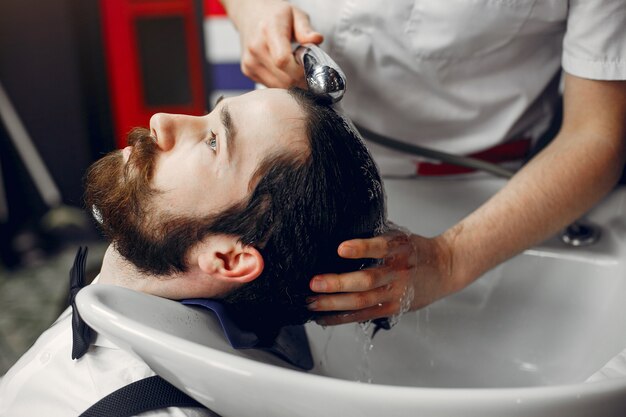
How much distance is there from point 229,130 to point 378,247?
237 millimetres

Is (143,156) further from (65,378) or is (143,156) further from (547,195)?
(547,195)

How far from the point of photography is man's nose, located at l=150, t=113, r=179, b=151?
0.85 meters

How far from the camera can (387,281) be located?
87 cm

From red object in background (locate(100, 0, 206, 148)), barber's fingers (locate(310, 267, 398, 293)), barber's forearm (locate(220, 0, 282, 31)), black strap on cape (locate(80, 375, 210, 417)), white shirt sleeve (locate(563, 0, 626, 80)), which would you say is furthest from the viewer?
red object in background (locate(100, 0, 206, 148))

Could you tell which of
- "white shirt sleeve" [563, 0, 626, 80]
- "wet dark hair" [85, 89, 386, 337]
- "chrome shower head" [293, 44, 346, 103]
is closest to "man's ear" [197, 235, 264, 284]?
"wet dark hair" [85, 89, 386, 337]

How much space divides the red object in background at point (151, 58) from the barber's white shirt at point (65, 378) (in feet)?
4.43

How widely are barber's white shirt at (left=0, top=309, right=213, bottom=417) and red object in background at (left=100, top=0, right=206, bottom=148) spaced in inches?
53.1

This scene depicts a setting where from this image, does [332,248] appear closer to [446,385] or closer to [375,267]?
[375,267]

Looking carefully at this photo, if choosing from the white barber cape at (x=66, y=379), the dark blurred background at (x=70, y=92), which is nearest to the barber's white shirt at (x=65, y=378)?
the white barber cape at (x=66, y=379)

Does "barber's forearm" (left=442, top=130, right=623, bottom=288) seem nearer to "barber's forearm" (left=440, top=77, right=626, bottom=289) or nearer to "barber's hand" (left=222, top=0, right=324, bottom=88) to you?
"barber's forearm" (left=440, top=77, right=626, bottom=289)

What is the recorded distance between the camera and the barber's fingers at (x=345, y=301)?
2.77 ft

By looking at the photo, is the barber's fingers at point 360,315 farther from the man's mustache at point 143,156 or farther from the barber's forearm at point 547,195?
the man's mustache at point 143,156

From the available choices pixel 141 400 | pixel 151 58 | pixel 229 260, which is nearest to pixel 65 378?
pixel 141 400

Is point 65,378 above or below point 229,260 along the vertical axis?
below
